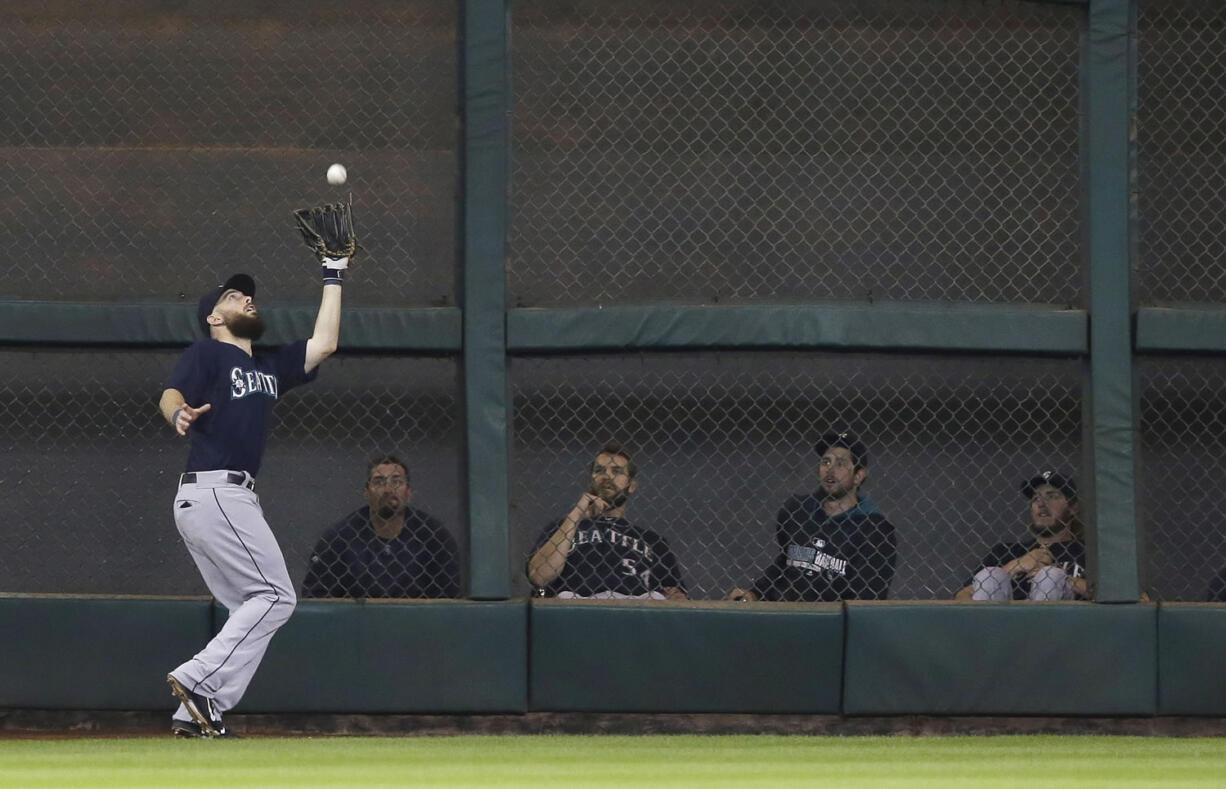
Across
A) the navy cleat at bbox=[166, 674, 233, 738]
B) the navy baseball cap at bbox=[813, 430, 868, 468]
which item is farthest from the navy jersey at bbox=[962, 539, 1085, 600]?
the navy cleat at bbox=[166, 674, 233, 738]

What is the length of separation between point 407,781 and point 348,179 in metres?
3.28

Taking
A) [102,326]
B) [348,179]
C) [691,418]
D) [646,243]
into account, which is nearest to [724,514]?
[691,418]

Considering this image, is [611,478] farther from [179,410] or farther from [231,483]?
[179,410]

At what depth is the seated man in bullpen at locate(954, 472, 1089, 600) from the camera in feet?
23.6

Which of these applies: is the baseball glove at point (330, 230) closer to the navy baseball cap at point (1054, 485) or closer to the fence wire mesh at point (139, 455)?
the fence wire mesh at point (139, 455)

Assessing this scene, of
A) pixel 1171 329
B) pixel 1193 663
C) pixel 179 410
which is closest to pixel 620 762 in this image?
pixel 179 410

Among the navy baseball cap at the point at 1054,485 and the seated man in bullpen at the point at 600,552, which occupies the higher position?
the navy baseball cap at the point at 1054,485

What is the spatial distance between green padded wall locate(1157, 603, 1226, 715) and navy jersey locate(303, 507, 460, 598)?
287 centimetres

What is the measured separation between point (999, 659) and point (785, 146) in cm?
240

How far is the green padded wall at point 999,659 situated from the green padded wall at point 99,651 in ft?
8.82

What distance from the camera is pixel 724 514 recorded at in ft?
25.8

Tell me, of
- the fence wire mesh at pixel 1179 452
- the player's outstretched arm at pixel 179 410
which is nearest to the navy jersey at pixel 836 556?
the fence wire mesh at pixel 1179 452

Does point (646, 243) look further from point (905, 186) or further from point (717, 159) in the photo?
→ point (905, 186)

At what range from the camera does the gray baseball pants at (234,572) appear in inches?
244
